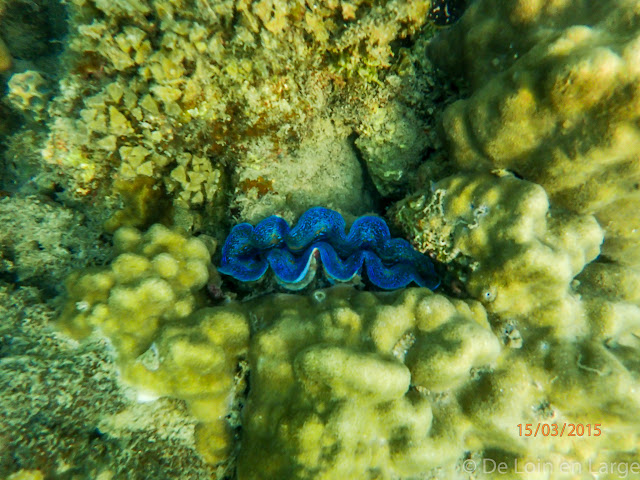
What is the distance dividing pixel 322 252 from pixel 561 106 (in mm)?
2032

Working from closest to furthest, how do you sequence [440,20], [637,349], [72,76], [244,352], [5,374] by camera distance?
[5,374]
[637,349]
[244,352]
[72,76]
[440,20]

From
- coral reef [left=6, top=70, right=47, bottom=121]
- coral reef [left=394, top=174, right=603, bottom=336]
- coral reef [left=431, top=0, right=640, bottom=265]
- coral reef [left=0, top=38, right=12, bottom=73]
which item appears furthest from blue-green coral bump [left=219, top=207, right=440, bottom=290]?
coral reef [left=0, top=38, right=12, bottom=73]

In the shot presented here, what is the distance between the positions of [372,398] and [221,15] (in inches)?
120

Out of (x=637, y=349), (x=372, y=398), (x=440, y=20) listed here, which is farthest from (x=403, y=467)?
(x=440, y=20)

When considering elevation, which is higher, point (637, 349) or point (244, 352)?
point (637, 349)

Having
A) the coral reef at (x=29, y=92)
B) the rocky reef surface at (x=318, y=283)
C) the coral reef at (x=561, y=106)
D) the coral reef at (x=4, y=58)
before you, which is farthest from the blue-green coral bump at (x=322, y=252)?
the coral reef at (x=4, y=58)

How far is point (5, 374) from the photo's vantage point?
1.85 meters

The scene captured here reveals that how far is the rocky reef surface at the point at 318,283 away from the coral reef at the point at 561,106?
1 centimetres

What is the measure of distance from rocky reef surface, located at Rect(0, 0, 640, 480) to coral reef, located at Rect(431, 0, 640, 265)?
0.6 inches

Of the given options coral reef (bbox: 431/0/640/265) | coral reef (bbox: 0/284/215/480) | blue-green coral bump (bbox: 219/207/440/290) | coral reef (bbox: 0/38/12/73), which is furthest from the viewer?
coral reef (bbox: 0/38/12/73)

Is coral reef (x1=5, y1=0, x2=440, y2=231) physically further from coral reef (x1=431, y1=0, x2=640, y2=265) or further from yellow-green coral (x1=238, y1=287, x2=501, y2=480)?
yellow-green coral (x1=238, y1=287, x2=501, y2=480)

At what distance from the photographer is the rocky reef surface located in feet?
6.25

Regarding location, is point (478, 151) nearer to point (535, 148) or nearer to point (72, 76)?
point (535, 148)

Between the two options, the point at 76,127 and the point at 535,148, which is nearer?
the point at 535,148
